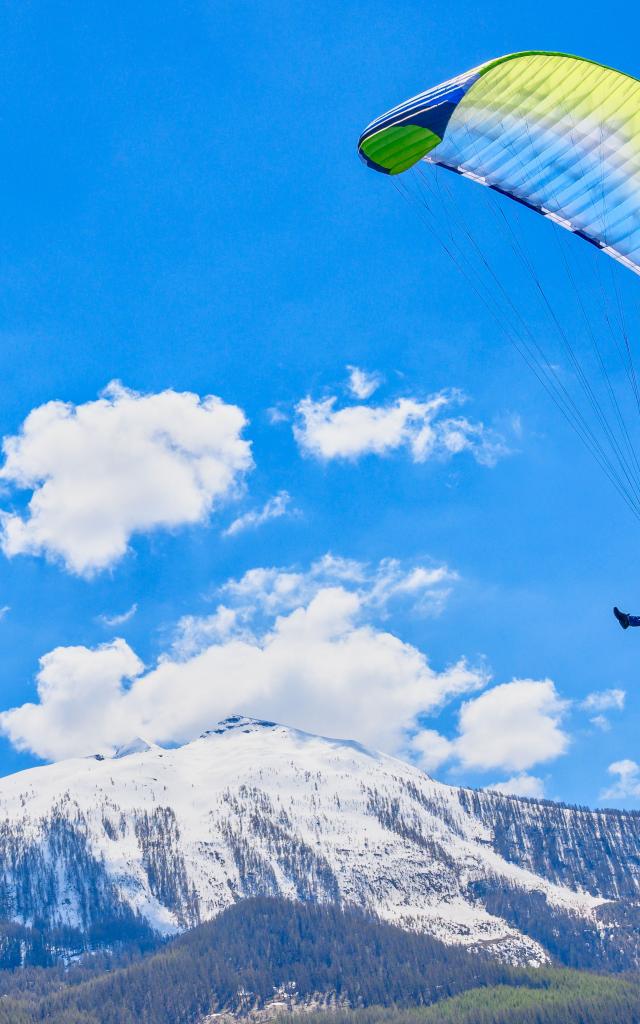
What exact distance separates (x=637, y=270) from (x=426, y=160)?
10.0 m

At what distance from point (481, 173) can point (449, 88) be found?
4006mm

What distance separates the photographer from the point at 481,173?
4747cm

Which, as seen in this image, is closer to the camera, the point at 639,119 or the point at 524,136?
the point at 639,119

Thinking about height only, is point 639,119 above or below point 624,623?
above

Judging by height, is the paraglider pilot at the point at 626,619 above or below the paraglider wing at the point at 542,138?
below

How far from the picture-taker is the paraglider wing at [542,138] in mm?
44531

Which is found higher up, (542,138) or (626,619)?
(542,138)

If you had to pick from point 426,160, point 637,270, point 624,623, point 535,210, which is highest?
point 426,160

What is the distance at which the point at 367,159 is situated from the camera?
1793 inches

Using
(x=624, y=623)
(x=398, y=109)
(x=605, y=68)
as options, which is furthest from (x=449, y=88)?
(x=624, y=623)

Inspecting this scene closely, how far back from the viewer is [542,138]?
47156mm

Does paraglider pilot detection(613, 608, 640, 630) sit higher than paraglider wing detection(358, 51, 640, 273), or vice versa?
paraglider wing detection(358, 51, 640, 273)

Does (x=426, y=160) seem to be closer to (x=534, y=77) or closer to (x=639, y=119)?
(x=534, y=77)

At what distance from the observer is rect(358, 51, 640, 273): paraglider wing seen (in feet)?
146
